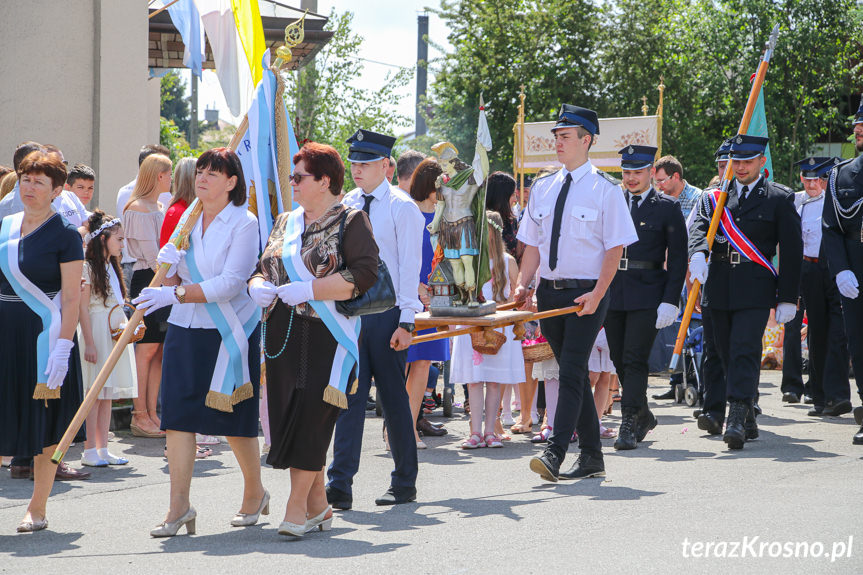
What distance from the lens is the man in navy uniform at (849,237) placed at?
27.1 ft

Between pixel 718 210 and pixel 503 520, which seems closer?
pixel 503 520

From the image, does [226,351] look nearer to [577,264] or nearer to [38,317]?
[38,317]

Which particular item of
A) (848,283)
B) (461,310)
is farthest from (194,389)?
(848,283)

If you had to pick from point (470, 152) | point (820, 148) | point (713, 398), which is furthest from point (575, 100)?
point (713, 398)

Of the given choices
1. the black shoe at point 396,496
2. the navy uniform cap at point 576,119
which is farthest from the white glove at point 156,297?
the navy uniform cap at point 576,119

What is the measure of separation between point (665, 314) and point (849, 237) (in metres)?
1.62

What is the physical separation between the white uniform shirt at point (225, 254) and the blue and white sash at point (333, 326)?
1.15ft

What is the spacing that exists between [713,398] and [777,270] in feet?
3.93

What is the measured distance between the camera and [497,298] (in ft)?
27.8

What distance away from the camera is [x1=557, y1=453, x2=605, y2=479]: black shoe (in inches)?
271

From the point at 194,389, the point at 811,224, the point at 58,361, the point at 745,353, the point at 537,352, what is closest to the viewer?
the point at 194,389

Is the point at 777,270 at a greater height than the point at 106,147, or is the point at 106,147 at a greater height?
the point at 106,147

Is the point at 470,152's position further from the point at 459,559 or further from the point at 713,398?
the point at 459,559

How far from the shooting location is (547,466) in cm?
664
